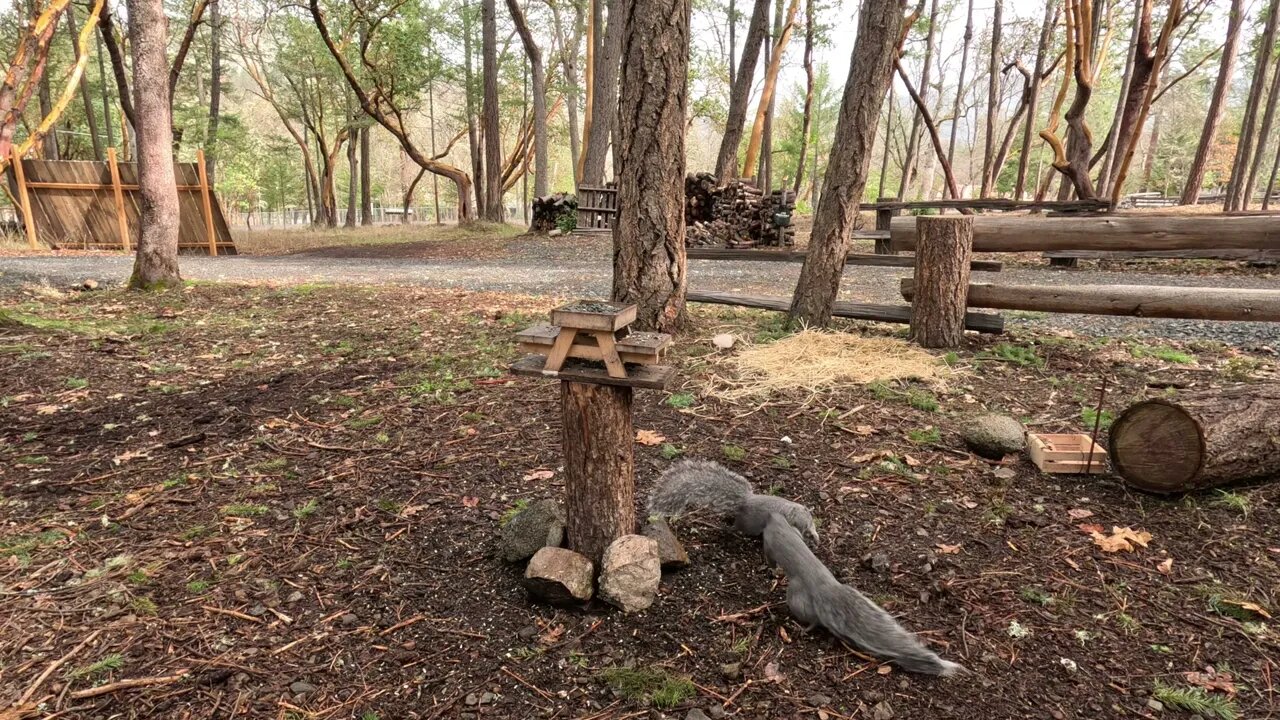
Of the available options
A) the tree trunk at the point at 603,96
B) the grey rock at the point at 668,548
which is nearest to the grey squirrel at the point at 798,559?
the grey rock at the point at 668,548

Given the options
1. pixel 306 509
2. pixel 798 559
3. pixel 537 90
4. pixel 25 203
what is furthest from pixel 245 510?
pixel 537 90

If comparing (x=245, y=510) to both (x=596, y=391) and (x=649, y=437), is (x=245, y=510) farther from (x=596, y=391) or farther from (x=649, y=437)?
(x=649, y=437)

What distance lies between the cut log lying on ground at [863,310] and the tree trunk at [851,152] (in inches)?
9.0

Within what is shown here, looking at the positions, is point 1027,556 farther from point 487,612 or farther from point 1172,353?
point 1172,353

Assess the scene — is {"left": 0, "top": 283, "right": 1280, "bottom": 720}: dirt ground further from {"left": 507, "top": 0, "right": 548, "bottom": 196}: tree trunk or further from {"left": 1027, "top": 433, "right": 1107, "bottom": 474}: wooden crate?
{"left": 507, "top": 0, "right": 548, "bottom": 196}: tree trunk

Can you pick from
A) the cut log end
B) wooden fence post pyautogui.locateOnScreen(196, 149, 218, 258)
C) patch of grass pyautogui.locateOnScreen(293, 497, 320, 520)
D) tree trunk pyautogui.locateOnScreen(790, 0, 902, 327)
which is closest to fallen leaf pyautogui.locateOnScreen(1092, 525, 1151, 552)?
the cut log end

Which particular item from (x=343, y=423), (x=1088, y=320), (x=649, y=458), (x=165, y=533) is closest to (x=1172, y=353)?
(x=1088, y=320)

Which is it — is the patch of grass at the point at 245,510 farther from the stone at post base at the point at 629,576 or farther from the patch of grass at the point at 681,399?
the patch of grass at the point at 681,399

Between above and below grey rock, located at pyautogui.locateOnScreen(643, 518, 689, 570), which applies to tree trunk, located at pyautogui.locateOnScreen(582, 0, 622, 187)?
above

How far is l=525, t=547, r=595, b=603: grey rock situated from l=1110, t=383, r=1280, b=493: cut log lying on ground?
103 inches

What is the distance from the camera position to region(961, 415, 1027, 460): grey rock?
11.1 feet

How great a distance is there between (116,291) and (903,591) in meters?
9.63

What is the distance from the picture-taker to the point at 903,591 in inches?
95.3

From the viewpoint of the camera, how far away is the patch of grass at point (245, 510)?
116 inches
